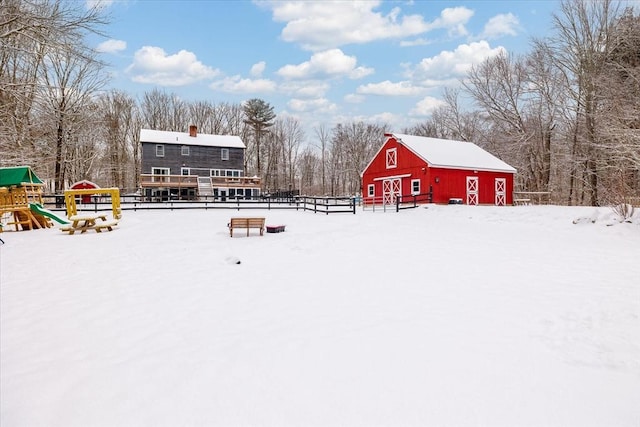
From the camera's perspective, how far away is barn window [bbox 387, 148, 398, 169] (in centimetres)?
2756

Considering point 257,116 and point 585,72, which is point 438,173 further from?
point 257,116

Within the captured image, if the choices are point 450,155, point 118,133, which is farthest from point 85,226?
point 118,133

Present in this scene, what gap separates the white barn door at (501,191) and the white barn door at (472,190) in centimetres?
236

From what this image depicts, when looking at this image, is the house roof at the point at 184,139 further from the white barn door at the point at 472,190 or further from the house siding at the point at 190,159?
the white barn door at the point at 472,190

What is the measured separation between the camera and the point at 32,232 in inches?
560

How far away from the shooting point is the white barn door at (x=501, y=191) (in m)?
27.2

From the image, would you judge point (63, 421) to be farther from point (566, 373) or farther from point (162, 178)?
point (162, 178)

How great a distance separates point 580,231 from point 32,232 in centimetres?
2086

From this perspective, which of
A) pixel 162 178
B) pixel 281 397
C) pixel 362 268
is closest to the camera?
pixel 281 397

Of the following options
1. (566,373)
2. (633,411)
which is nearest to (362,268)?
(566,373)

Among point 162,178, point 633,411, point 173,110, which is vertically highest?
point 173,110

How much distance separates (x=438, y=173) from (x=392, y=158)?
4.47 meters

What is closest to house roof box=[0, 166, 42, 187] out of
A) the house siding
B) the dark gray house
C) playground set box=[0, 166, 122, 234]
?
playground set box=[0, 166, 122, 234]

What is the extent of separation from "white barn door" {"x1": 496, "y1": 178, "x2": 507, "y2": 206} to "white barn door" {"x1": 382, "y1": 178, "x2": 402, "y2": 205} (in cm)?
741
